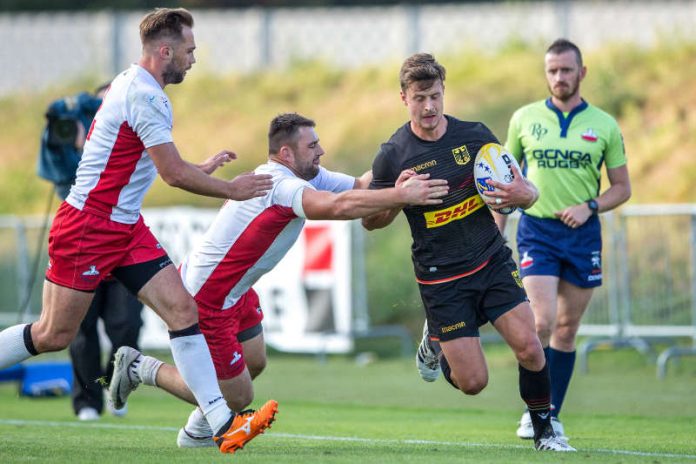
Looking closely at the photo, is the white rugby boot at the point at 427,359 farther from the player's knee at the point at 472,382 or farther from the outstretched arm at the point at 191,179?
the outstretched arm at the point at 191,179

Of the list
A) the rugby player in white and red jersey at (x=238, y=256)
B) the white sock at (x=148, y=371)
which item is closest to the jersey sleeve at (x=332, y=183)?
the rugby player in white and red jersey at (x=238, y=256)

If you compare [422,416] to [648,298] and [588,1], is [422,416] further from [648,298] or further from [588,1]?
[588,1]

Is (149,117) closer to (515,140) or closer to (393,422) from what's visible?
(515,140)

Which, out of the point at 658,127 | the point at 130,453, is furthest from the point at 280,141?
the point at 658,127

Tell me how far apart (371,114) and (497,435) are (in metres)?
16.9

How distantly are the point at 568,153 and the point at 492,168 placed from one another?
1.78 m

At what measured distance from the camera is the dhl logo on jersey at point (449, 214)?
7363mm

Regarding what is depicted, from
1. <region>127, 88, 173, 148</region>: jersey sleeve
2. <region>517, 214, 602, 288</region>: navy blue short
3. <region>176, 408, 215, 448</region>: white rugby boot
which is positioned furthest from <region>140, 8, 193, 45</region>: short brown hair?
<region>517, 214, 602, 288</region>: navy blue short

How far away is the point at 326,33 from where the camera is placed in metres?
28.7

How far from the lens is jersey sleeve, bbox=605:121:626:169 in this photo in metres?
8.86

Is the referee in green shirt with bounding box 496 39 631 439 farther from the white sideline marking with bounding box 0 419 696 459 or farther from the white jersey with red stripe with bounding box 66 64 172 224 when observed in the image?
the white jersey with red stripe with bounding box 66 64 172 224

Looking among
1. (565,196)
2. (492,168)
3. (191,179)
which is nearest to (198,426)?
(191,179)

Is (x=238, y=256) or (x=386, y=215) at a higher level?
(x=386, y=215)

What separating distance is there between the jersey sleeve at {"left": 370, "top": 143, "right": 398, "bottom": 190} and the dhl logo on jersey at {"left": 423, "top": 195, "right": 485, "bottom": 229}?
0.31 metres
